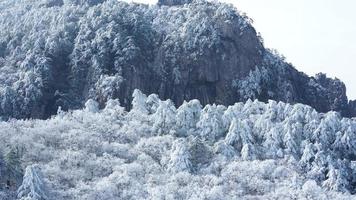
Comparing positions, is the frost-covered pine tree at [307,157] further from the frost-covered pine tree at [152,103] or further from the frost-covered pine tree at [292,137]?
the frost-covered pine tree at [152,103]

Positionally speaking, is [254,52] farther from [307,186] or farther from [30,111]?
[307,186]

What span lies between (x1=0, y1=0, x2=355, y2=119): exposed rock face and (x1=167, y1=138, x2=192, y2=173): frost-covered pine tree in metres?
38.8

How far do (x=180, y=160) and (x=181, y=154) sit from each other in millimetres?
877

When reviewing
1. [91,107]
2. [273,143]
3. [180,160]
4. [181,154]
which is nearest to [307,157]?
[273,143]

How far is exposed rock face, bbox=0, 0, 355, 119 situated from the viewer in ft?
378

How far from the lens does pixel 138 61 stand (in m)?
121

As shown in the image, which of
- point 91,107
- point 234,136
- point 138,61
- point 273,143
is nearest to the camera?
point 234,136

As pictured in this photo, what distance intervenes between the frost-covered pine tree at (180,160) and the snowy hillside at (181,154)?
0.14m

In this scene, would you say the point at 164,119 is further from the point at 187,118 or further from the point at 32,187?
the point at 32,187

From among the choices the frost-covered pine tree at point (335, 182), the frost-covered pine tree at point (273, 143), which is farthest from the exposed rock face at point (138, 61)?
the frost-covered pine tree at point (335, 182)

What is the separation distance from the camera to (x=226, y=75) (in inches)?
4781

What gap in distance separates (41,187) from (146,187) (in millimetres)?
12108

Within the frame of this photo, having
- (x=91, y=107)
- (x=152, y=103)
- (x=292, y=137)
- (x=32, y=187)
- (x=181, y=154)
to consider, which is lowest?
(x=32, y=187)

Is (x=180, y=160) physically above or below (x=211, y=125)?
below
